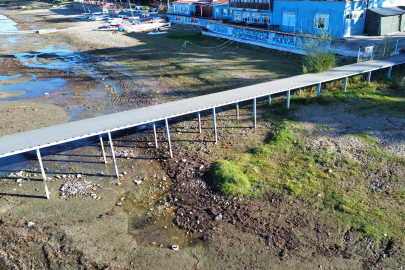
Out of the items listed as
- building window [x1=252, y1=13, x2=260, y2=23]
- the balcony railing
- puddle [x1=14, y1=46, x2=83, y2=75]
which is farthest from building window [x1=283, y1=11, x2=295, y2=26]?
puddle [x1=14, y1=46, x2=83, y2=75]

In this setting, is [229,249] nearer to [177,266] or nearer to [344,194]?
[177,266]

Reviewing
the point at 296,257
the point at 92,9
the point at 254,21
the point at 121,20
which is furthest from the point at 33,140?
the point at 92,9

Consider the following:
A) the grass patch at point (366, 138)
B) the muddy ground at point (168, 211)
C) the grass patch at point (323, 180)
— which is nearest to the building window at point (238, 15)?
the muddy ground at point (168, 211)

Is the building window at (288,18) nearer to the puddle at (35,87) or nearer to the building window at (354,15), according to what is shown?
the building window at (354,15)

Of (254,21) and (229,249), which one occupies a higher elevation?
(254,21)

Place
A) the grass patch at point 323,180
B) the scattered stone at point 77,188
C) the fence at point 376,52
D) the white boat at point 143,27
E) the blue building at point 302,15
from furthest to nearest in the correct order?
the white boat at point 143,27 → the blue building at point 302,15 → the fence at point 376,52 → the scattered stone at point 77,188 → the grass patch at point 323,180

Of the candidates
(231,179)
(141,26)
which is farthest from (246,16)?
(231,179)

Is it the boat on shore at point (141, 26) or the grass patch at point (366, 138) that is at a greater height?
the boat on shore at point (141, 26)
